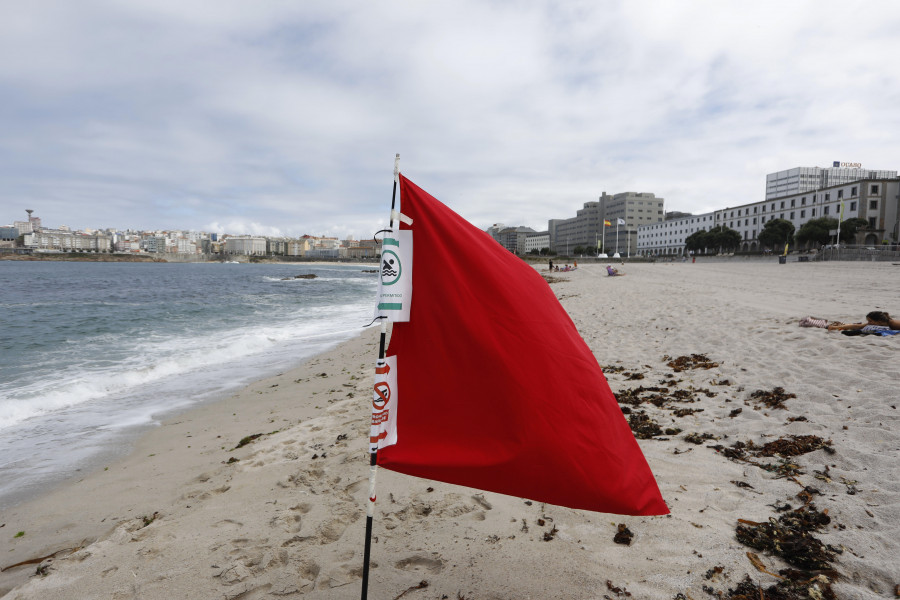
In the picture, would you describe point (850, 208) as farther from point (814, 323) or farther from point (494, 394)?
point (494, 394)

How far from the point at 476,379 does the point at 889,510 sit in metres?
3.22

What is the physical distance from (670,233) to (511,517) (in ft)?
455

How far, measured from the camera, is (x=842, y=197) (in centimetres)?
6850

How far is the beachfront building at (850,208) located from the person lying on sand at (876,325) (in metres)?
60.0

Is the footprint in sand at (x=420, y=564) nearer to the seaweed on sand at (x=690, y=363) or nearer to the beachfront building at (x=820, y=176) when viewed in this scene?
the seaweed on sand at (x=690, y=363)

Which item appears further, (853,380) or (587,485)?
(853,380)

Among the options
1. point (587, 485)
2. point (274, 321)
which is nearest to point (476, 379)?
point (587, 485)

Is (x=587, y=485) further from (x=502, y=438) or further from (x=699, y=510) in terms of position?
(x=699, y=510)

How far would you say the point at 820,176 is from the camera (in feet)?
488

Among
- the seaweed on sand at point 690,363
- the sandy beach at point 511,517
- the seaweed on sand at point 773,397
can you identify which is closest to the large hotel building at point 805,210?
the seaweed on sand at point 690,363

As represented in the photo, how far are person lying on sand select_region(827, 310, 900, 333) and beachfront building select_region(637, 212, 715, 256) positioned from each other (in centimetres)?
11550

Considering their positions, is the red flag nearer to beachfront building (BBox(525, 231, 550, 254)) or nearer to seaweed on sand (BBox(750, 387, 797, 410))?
seaweed on sand (BBox(750, 387, 797, 410))

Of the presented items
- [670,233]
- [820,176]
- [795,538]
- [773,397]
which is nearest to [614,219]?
[670,233]

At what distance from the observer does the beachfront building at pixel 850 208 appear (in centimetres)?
6194
